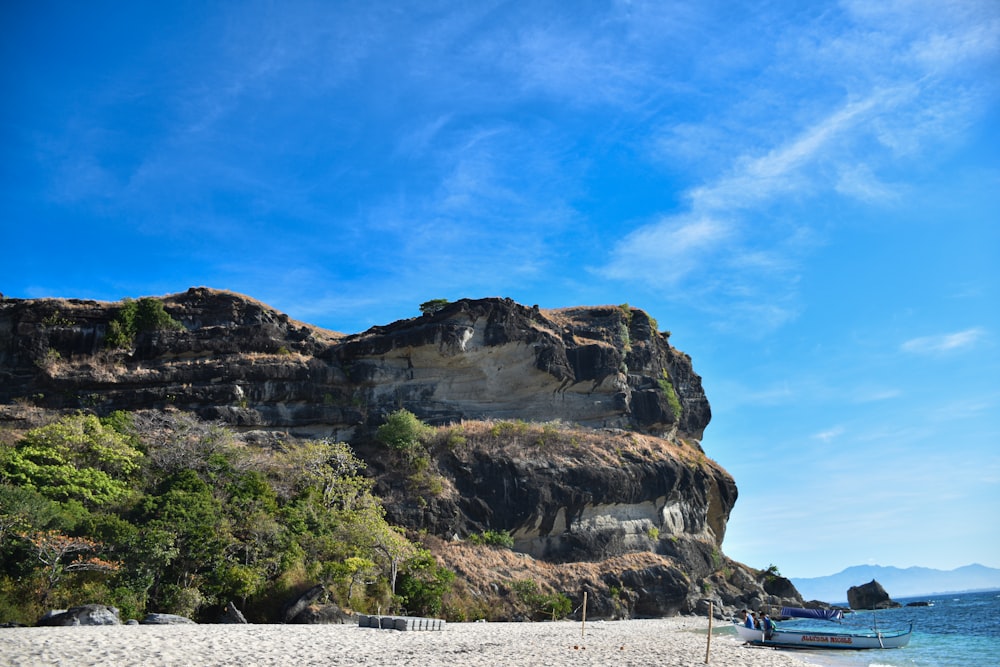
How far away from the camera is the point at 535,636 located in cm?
2656

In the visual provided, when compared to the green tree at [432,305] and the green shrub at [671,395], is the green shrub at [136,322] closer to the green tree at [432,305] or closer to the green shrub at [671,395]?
the green tree at [432,305]

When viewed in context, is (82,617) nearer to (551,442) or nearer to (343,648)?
(343,648)

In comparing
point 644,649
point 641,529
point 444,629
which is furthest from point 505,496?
point 644,649

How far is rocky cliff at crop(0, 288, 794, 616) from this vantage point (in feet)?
144

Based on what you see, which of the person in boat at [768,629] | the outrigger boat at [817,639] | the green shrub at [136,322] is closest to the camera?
the person in boat at [768,629]

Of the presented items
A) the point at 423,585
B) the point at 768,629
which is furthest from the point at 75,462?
the point at 768,629

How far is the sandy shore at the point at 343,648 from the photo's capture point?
14891 millimetres

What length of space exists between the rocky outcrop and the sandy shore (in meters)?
68.7

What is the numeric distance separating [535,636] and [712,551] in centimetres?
2903

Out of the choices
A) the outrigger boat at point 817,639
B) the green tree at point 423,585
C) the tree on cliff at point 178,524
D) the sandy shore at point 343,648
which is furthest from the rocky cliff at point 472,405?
the sandy shore at point 343,648

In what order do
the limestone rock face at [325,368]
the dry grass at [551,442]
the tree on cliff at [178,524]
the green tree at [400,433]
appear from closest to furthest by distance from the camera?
the tree on cliff at [178,524] → the green tree at [400,433] → the dry grass at [551,442] → the limestone rock face at [325,368]

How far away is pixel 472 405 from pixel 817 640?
91.5ft

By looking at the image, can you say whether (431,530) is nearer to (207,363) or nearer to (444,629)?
(444,629)

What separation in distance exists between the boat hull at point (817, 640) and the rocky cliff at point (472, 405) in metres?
12.4
